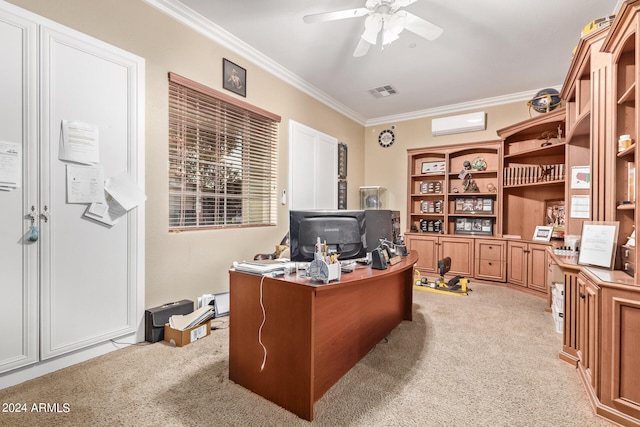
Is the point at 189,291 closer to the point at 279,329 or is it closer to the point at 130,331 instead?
the point at 130,331

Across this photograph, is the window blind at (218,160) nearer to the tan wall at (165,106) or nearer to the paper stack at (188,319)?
the tan wall at (165,106)

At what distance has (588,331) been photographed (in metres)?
1.90

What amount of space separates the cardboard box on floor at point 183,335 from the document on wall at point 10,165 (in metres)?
1.50

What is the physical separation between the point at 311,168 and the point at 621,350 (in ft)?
12.4

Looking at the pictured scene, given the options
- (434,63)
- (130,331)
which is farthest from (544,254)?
(130,331)

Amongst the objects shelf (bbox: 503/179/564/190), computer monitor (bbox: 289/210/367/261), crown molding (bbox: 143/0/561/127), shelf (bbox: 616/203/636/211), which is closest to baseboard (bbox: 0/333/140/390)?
computer monitor (bbox: 289/210/367/261)

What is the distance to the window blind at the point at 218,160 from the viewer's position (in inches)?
112

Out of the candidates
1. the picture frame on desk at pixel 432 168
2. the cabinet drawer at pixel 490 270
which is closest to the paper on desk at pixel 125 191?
the picture frame on desk at pixel 432 168

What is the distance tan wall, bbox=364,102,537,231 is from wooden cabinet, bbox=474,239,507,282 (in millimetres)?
1377

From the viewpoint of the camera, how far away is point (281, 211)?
4043 mm

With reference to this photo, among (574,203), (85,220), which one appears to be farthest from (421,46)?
(85,220)

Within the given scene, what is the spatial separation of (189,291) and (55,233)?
3.96 feet

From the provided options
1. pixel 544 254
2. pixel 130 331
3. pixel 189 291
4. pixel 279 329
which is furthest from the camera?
pixel 544 254

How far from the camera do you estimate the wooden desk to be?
5.25ft
